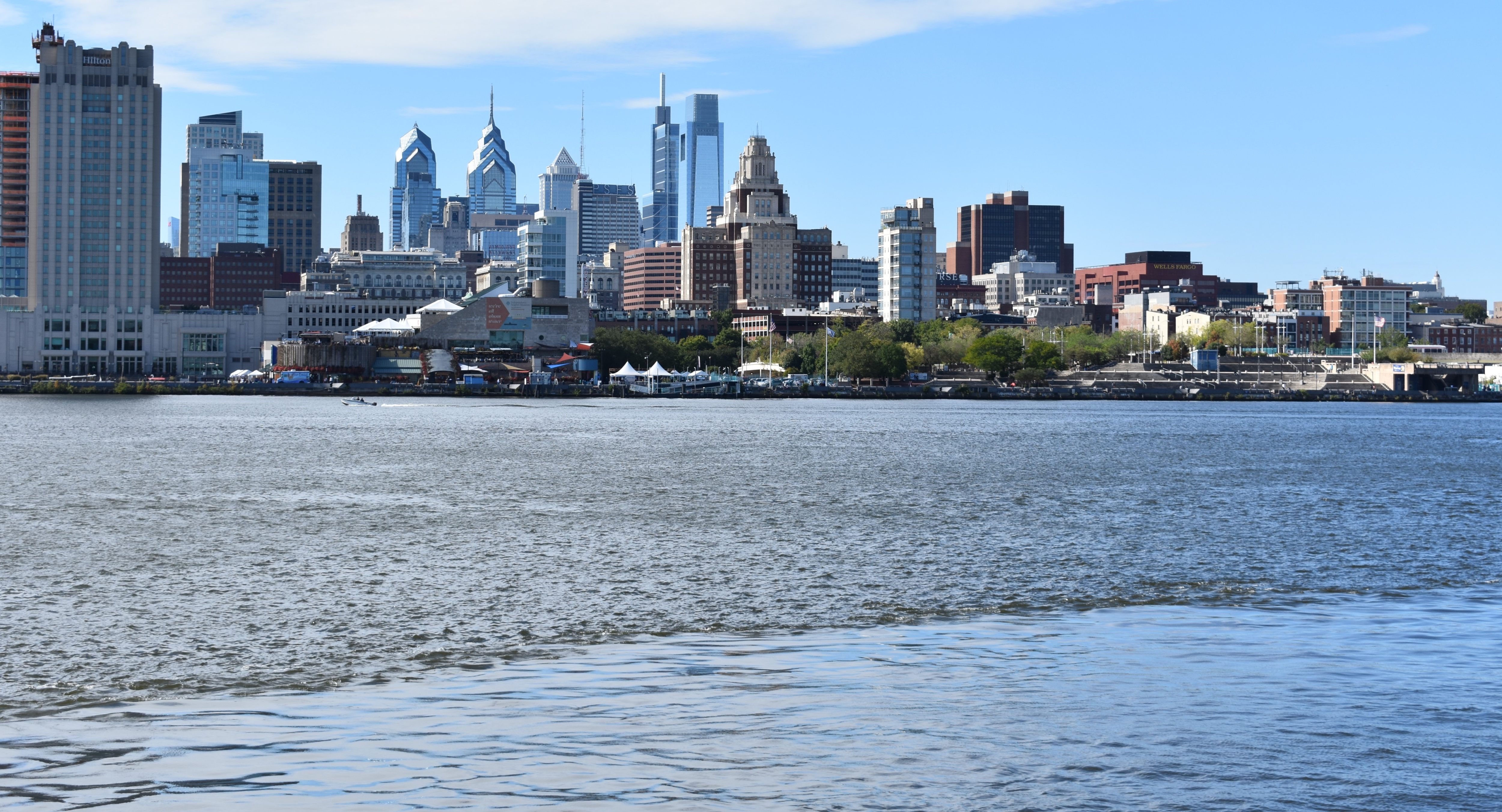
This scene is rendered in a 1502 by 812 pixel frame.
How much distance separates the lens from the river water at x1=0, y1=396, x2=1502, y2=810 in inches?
709

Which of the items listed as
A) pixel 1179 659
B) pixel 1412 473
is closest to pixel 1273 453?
pixel 1412 473

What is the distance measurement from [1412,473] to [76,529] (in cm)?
6146

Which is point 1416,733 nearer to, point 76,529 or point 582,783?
point 582,783

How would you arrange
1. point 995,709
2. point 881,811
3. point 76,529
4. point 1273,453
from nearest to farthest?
point 881,811, point 995,709, point 76,529, point 1273,453

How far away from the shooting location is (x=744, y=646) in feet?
86.8

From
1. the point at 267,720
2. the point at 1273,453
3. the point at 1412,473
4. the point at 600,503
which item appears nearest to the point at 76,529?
the point at 600,503

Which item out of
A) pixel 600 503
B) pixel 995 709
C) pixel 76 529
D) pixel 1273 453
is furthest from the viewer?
pixel 1273 453

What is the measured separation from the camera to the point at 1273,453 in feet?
317

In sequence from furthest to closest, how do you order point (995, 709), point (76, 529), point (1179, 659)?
point (76, 529)
point (1179, 659)
point (995, 709)

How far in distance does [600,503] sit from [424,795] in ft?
128

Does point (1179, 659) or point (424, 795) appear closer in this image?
point (424, 795)

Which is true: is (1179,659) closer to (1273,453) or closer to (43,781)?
(43,781)

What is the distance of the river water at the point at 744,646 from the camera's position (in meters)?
18.0

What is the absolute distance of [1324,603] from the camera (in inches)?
1258
